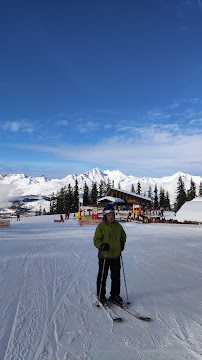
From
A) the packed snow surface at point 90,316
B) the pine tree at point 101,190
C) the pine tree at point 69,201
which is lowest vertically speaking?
the packed snow surface at point 90,316

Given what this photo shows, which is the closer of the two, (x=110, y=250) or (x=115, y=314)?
(x=115, y=314)

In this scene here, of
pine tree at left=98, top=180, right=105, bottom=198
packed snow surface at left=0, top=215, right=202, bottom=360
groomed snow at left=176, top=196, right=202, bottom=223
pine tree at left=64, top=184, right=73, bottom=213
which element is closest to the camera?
packed snow surface at left=0, top=215, right=202, bottom=360

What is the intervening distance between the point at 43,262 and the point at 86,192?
59482 millimetres

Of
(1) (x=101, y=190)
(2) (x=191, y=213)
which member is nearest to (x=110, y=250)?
(2) (x=191, y=213)

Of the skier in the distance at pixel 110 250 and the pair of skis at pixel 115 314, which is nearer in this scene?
the pair of skis at pixel 115 314

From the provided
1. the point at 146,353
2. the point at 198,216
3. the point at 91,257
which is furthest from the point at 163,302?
the point at 198,216

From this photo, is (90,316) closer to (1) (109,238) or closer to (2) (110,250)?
(2) (110,250)

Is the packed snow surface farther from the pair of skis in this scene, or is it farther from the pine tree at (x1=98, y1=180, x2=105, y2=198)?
the pine tree at (x1=98, y1=180, x2=105, y2=198)

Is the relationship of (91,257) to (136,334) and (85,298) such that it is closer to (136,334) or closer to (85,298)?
(85,298)

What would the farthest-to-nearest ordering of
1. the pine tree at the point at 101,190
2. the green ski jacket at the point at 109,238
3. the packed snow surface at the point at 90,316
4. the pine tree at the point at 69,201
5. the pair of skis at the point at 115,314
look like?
the pine tree at the point at 101,190 < the pine tree at the point at 69,201 < the green ski jacket at the point at 109,238 < the pair of skis at the point at 115,314 < the packed snow surface at the point at 90,316

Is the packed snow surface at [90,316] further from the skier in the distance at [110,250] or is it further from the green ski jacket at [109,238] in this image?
the green ski jacket at [109,238]

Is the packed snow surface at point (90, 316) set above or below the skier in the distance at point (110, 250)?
below

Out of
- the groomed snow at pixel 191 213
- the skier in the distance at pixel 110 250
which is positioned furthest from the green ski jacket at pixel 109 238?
the groomed snow at pixel 191 213

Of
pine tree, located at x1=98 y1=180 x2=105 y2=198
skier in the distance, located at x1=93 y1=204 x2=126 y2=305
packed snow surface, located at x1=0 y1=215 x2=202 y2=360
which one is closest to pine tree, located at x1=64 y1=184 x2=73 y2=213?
pine tree, located at x1=98 y1=180 x2=105 y2=198
